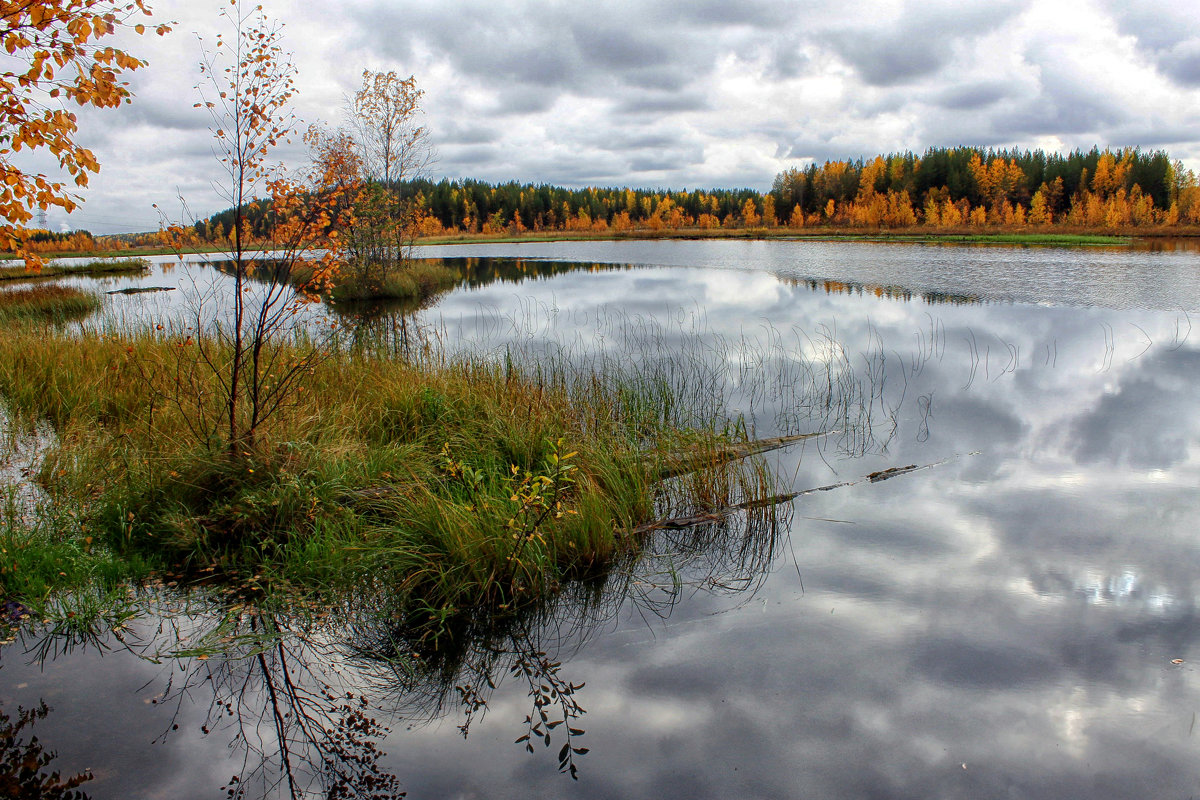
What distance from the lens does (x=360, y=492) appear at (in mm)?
5168

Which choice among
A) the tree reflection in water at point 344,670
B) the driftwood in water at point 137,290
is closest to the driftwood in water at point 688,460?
the tree reflection in water at point 344,670

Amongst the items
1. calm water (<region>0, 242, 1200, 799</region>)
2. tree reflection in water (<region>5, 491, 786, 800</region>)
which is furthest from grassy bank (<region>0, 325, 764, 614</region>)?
calm water (<region>0, 242, 1200, 799</region>)

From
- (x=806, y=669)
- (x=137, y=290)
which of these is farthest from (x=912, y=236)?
(x=806, y=669)

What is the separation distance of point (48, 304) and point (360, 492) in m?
21.4

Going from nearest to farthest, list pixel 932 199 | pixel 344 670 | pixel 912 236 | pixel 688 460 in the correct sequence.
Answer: pixel 344 670 → pixel 688 460 → pixel 912 236 → pixel 932 199

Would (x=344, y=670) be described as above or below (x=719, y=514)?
below

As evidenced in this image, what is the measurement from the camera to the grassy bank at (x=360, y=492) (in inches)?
176

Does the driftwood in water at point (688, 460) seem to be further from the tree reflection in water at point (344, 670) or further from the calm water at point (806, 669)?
the tree reflection in water at point (344, 670)

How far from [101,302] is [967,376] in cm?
2418

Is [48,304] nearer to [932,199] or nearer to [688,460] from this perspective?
[688,460]

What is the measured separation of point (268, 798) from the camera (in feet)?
9.84

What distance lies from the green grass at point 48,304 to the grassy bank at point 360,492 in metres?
12.9

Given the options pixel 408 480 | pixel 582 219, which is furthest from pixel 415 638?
pixel 582 219

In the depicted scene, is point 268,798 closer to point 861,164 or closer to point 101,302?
point 101,302
